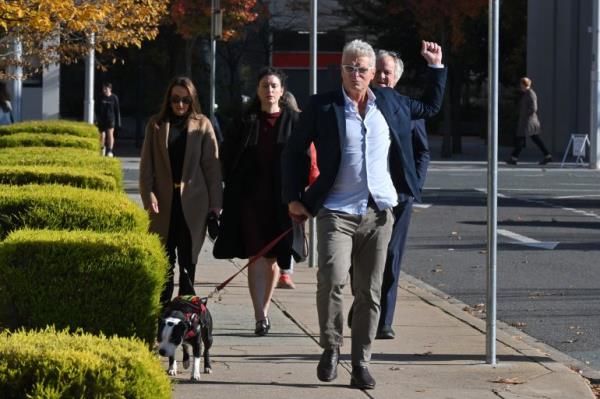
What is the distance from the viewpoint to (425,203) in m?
22.2

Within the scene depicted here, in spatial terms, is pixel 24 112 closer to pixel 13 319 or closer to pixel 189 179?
pixel 189 179

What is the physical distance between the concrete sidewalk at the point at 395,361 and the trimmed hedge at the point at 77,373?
2645 millimetres

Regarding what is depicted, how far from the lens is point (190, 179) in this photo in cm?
977

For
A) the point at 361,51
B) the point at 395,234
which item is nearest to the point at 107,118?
the point at 395,234

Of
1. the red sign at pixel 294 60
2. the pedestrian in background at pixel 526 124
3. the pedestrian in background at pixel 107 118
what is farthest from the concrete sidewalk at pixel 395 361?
the red sign at pixel 294 60

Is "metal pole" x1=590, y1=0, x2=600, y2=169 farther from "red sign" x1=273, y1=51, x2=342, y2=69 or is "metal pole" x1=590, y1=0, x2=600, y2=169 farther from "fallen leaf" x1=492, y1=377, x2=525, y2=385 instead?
"fallen leaf" x1=492, y1=377, x2=525, y2=385

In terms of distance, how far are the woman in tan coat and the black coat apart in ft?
0.33

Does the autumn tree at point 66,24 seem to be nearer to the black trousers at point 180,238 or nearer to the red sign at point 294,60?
the black trousers at point 180,238

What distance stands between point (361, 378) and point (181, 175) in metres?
2.70

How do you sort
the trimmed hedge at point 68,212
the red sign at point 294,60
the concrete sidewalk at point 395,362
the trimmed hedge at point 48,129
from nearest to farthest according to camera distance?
1. the concrete sidewalk at point 395,362
2. the trimmed hedge at point 68,212
3. the trimmed hedge at point 48,129
4. the red sign at point 294,60

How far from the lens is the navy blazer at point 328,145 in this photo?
762cm

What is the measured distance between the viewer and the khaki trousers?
25.0 feet

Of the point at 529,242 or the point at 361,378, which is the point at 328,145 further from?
the point at 529,242

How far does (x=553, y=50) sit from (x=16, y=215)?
34.5 meters
